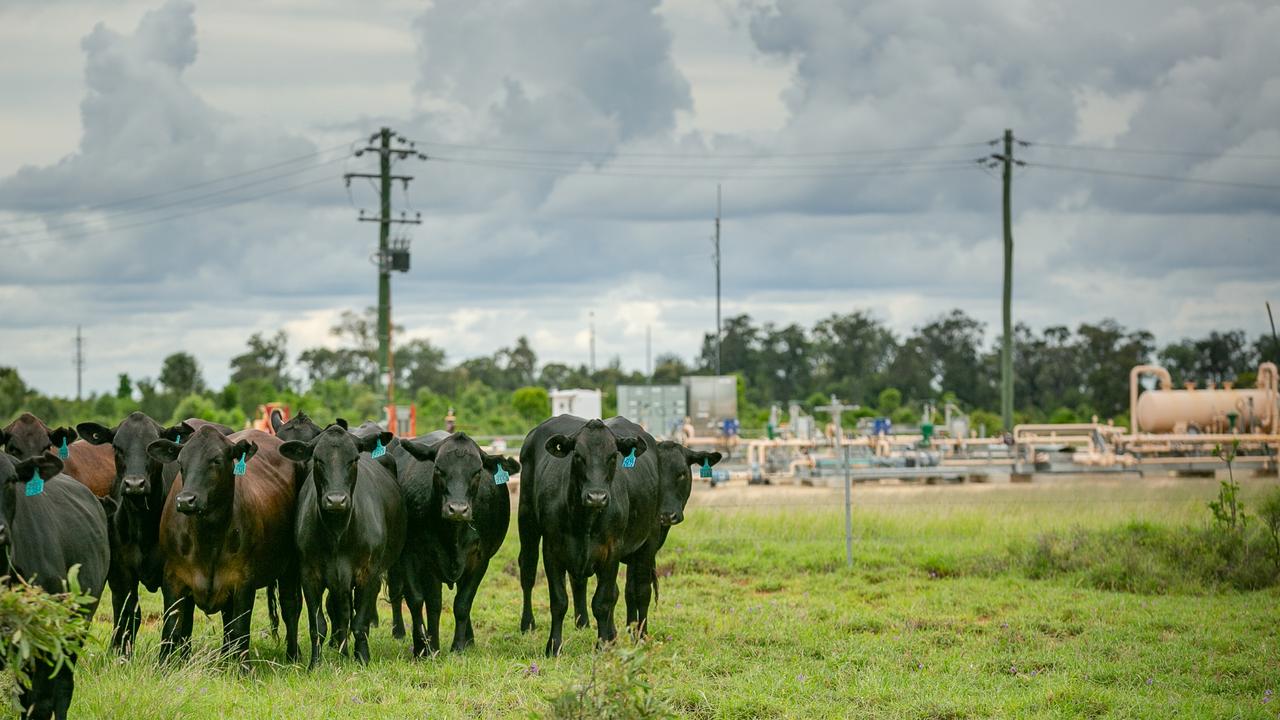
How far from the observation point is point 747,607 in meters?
13.8

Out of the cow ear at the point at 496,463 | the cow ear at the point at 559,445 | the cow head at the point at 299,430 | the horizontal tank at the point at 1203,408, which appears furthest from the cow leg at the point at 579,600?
the horizontal tank at the point at 1203,408

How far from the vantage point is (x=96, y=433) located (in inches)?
450

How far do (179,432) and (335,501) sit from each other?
198 cm

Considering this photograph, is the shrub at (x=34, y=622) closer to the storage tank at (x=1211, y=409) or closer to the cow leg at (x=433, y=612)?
the cow leg at (x=433, y=612)

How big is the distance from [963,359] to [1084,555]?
6536 cm

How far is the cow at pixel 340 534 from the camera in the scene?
34.3ft

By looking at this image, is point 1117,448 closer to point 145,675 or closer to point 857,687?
point 857,687

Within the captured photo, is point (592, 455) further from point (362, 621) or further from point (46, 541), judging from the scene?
point (46, 541)

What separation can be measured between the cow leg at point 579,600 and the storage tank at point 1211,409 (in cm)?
3095

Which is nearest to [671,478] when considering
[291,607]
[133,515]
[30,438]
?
[291,607]

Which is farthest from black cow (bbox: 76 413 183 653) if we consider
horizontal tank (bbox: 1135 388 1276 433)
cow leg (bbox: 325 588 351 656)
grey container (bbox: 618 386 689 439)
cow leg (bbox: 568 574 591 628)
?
horizontal tank (bbox: 1135 388 1276 433)

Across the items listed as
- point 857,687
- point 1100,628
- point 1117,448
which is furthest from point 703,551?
point 1117,448

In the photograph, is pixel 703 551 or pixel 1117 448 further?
pixel 1117 448

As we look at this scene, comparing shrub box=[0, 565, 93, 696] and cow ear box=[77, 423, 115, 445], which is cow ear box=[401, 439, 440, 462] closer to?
cow ear box=[77, 423, 115, 445]
